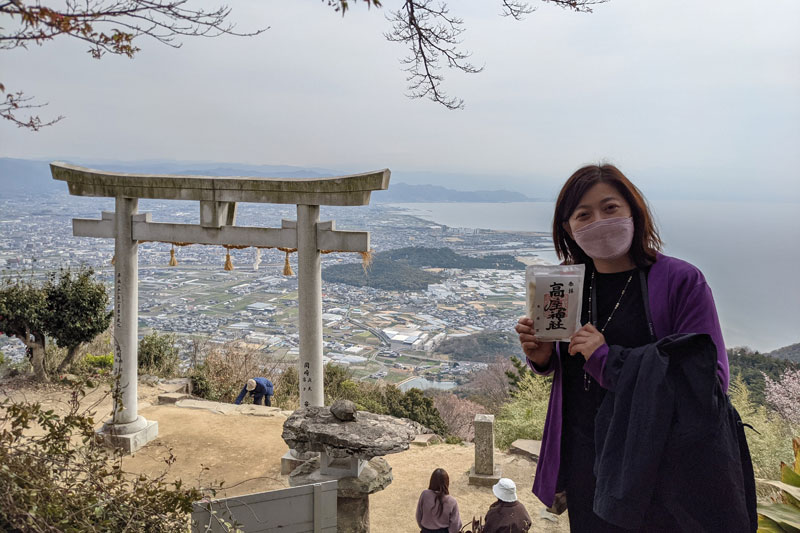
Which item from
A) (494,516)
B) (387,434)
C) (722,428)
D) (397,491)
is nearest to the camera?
(722,428)

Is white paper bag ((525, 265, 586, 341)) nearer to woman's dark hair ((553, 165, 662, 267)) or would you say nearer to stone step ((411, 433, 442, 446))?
woman's dark hair ((553, 165, 662, 267))

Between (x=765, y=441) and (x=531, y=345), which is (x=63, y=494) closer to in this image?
(x=531, y=345)

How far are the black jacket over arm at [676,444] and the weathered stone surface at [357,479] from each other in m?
3.40

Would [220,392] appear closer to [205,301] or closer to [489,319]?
[205,301]

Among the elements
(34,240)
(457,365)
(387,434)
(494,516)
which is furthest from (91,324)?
(457,365)

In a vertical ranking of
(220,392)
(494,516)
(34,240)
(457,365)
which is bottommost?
(457,365)

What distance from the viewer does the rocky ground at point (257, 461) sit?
214 inches

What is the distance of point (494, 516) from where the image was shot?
375cm

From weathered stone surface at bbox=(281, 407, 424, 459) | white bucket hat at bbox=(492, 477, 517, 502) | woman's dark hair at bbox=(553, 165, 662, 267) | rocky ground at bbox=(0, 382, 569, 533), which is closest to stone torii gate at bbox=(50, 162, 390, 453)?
rocky ground at bbox=(0, 382, 569, 533)

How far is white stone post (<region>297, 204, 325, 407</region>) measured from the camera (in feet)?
17.9

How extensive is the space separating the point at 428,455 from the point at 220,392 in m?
4.10

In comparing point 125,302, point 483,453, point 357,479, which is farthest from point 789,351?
point 125,302

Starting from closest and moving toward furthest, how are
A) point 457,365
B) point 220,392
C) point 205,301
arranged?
1. point 220,392
2. point 457,365
3. point 205,301

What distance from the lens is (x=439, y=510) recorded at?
13.6 ft
